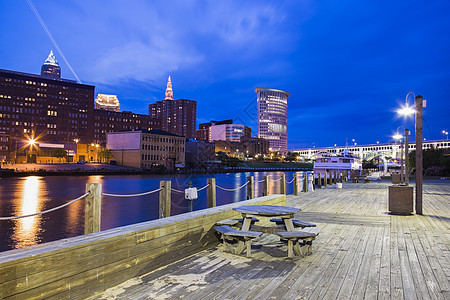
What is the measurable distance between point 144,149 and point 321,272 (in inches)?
4280

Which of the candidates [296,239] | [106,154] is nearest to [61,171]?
[106,154]

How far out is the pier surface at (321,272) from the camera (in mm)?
4047

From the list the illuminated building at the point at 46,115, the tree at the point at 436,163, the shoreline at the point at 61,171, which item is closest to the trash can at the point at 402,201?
the tree at the point at 436,163

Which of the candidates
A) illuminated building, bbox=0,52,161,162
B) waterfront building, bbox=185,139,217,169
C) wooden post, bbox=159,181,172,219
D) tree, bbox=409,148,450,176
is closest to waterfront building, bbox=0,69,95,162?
illuminated building, bbox=0,52,161,162

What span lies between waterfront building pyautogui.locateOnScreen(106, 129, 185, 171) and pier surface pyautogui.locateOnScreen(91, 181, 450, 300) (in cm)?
10307

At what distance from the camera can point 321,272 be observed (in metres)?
4.89

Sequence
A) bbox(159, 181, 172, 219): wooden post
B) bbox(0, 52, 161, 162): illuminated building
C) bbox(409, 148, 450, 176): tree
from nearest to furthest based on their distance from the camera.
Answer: bbox(159, 181, 172, 219): wooden post → bbox(409, 148, 450, 176): tree → bbox(0, 52, 161, 162): illuminated building

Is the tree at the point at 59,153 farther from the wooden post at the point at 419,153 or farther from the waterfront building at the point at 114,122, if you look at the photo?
the wooden post at the point at 419,153

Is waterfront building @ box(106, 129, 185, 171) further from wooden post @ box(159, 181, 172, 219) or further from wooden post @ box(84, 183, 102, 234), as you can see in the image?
wooden post @ box(84, 183, 102, 234)

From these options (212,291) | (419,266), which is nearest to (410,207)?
(419,266)

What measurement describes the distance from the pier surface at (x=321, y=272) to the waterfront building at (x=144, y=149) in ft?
338

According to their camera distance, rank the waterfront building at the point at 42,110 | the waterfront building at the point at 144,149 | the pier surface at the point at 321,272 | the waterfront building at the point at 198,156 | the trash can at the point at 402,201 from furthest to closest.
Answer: the waterfront building at the point at 198,156
the waterfront building at the point at 42,110
the waterfront building at the point at 144,149
the trash can at the point at 402,201
the pier surface at the point at 321,272

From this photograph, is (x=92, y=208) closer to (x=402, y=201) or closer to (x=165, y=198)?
(x=165, y=198)

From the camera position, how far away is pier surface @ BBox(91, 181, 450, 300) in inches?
159
